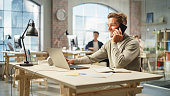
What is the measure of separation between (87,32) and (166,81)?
14.8ft

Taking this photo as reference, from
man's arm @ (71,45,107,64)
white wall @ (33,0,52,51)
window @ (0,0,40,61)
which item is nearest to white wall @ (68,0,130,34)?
white wall @ (33,0,52,51)

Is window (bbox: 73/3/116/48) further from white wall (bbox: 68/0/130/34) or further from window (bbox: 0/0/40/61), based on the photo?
window (bbox: 0/0/40/61)

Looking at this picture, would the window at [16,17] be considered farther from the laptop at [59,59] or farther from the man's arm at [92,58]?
the laptop at [59,59]

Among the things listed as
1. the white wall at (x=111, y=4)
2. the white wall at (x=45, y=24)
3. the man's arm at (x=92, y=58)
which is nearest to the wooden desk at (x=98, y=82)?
the man's arm at (x=92, y=58)

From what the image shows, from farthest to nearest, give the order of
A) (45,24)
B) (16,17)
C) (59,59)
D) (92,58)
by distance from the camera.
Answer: (45,24) → (16,17) → (92,58) → (59,59)

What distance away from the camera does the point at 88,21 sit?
9312 mm

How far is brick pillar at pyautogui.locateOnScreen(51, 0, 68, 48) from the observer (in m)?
8.05

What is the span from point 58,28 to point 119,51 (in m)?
6.02

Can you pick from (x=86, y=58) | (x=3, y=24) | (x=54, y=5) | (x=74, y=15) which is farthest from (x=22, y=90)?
(x=74, y=15)

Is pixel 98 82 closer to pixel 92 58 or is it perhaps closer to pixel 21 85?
pixel 92 58

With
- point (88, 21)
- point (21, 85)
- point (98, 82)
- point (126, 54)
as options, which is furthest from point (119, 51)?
point (88, 21)

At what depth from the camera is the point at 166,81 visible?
214 inches

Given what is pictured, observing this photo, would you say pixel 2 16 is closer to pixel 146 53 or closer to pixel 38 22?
pixel 38 22

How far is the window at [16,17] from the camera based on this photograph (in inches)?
290
